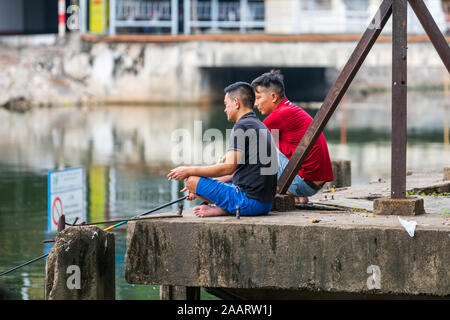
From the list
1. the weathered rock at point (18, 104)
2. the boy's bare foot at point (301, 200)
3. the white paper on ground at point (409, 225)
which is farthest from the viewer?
the weathered rock at point (18, 104)

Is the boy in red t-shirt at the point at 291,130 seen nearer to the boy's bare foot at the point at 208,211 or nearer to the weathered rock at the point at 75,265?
the boy's bare foot at the point at 208,211

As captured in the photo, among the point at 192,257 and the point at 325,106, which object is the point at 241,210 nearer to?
the point at 192,257

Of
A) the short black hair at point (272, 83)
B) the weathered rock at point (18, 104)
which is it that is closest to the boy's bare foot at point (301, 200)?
the short black hair at point (272, 83)

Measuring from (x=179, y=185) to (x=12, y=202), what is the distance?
3.23 metres

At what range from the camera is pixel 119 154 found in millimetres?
22469

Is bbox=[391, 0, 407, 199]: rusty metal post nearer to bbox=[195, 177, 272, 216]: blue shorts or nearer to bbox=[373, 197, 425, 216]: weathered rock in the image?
bbox=[373, 197, 425, 216]: weathered rock

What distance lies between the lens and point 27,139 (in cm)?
2578

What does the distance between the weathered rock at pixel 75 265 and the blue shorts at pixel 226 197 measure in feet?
2.95

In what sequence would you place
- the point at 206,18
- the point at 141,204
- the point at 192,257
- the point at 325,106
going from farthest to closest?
the point at 206,18, the point at 141,204, the point at 325,106, the point at 192,257

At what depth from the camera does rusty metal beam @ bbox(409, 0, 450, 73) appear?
22.5 ft

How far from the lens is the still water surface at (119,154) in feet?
39.1

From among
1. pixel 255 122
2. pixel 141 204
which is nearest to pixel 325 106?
pixel 255 122

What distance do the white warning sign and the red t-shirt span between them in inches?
116

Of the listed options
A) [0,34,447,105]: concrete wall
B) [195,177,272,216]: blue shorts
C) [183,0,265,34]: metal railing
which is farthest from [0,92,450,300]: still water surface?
[183,0,265,34]: metal railing
